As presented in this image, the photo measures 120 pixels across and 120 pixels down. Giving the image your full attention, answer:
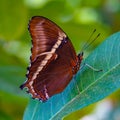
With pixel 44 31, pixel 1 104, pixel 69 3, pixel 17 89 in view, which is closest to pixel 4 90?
pixel 17 89

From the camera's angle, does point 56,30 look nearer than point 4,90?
Yes

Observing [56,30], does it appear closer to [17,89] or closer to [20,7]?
[17,89]

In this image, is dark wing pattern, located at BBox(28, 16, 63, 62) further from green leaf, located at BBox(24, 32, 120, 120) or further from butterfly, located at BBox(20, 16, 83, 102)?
green leaf, located at BBox(24, 32, 120, 120)

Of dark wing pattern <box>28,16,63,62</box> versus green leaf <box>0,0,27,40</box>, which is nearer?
dark wing pattern <box>28,16,63,62</box>

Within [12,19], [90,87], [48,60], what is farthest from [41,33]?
[12,19]

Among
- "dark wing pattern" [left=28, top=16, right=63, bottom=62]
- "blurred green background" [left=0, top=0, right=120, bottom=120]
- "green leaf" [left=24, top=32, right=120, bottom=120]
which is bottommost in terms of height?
"blurred green background" [left=0, top=0, right=120, bottom=120]

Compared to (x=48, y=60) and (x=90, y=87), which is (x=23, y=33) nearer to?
(x=48, y=60)

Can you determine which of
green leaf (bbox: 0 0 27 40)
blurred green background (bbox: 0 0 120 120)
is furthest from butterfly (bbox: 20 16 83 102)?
green leaf (bbox: 0 0 27 40)

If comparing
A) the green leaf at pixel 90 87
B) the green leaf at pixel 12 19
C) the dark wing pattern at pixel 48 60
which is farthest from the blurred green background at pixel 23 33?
the green leaf at pixel 90 87
